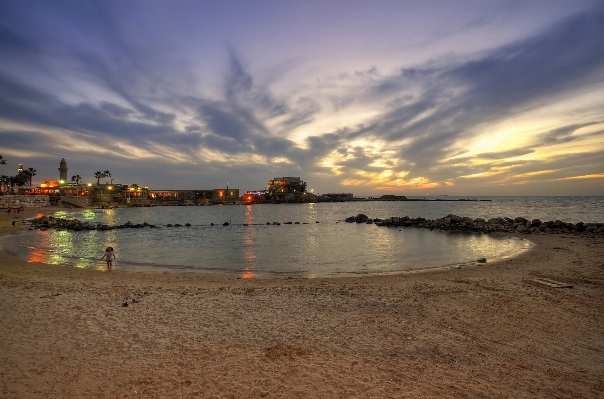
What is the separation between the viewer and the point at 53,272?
19.7 m

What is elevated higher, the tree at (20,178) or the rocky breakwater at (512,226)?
the tree at (20,178)

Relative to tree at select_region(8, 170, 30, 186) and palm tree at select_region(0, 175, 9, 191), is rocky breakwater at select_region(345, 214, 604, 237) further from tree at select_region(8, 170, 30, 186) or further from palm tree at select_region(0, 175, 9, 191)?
tree at select_region(8, 170, 30, 186)

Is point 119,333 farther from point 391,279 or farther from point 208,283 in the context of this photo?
point 391,279

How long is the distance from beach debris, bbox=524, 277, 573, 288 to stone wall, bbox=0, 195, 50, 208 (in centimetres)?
13427

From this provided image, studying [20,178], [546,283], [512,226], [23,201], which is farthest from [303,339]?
[20,178]

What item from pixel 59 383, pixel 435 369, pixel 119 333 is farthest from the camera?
pixel 119 333

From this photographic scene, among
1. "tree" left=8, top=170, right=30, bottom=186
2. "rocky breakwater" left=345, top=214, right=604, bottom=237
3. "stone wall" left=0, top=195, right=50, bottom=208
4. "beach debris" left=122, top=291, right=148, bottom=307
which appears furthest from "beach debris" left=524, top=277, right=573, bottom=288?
"tree" left=8, top=170, right=30, bottom=186

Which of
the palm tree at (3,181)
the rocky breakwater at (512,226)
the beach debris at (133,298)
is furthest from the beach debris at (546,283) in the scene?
the palm tree at (3,181)

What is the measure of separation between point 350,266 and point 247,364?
1684 centimetres

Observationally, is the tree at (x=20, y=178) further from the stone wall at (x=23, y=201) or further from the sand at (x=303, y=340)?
the sand at (x=303, y=340)

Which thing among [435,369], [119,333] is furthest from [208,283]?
[435,369]

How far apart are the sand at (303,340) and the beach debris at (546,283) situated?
0.43 meters

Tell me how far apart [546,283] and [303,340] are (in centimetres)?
1340

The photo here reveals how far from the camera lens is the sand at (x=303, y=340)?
6848 millimetres
